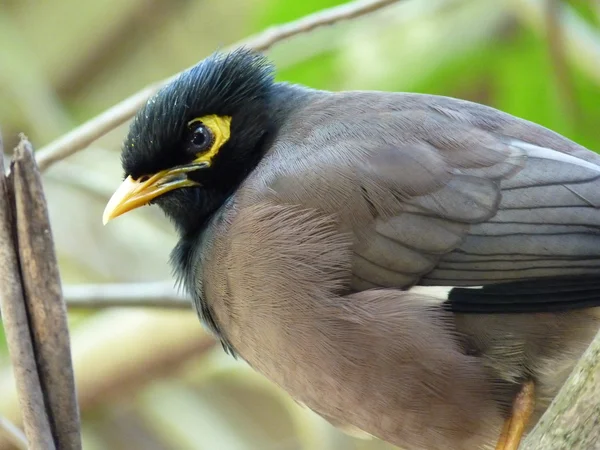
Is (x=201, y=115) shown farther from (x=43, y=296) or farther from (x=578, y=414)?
(x=578, y=414)

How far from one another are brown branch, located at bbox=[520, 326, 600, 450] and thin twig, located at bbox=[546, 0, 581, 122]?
152cm

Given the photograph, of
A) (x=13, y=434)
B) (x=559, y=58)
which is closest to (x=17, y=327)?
(x=13, y=434)

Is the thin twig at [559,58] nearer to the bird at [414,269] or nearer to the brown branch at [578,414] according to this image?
the bird at [414,269]

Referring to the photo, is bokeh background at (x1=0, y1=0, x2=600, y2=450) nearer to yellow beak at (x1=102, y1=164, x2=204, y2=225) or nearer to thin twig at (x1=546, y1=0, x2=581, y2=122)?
thin twig at (x1=546, y1=0, x2=581, y2=122)

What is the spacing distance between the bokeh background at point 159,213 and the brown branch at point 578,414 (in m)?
1.29

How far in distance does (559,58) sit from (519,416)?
4.16 ft

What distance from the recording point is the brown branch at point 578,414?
3.98 feet

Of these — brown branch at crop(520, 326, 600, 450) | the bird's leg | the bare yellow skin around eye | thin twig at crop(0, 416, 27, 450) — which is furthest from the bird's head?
brown branch at crop(520, 326, 600, 450)

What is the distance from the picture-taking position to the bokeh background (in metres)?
2.82

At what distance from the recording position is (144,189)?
1.89m

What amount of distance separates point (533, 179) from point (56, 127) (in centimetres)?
221

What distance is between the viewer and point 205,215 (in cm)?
194

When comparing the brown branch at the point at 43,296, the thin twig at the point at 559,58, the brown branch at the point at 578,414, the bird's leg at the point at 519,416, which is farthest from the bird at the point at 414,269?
the thin twig at the point at 559,58

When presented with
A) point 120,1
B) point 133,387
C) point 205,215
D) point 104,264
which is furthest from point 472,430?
point 120,1
